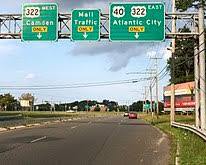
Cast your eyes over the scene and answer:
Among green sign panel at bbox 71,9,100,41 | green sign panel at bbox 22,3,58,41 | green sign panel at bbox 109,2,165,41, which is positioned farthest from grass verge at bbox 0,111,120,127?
green sign panel at bbox 109,2,165,41

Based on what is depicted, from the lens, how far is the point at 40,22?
102 ft

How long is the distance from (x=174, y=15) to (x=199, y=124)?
710 cm

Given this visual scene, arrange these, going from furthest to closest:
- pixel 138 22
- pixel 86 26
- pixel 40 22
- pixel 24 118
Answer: pixel 24 118 < pixel 40 22 < pixel 86 26 < pixel 138 22

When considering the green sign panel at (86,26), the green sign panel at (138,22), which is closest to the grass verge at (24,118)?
the green sign panel at (86,26)

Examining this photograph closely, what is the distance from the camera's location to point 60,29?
3161 centimetres

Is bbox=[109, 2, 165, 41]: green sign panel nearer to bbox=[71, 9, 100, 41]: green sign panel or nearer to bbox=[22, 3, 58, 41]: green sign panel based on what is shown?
bbox=[71, 9, 100, 41]: green sign panel

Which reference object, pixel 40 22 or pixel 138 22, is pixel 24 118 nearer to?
pixel 40 22

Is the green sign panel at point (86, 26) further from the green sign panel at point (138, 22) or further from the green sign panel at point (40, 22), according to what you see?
the green sign panel at point (40, 22)

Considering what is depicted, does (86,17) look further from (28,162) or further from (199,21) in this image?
(28,162)

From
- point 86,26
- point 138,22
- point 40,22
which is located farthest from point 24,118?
point 138,22

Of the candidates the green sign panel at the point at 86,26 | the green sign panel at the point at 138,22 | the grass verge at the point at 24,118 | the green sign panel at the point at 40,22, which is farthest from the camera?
the grass verge at the point at 24,118

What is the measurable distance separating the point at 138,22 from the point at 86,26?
3.45m

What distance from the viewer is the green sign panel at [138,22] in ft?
97.8

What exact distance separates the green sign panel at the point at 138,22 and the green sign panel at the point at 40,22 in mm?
3854
